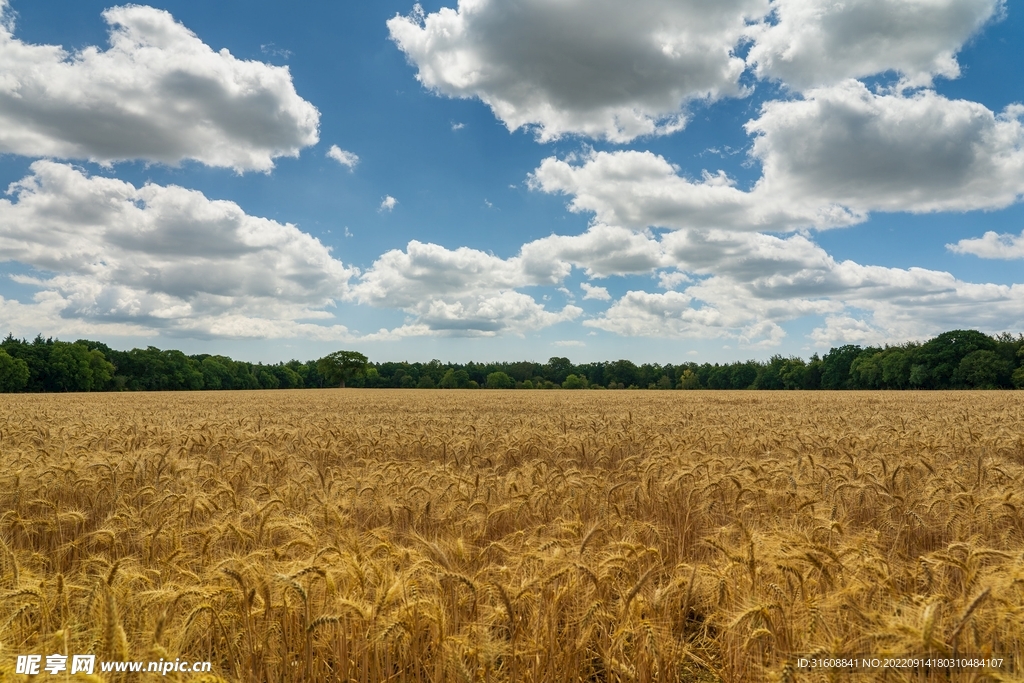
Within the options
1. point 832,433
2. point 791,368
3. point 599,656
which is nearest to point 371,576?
point 599,656

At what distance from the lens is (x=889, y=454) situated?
25.5 ft

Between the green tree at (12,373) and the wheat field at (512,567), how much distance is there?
10031 cm

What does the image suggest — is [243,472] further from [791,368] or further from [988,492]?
[791,368]

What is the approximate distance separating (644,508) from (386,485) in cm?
275

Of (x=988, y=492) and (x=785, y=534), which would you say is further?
(x=988, y=492)

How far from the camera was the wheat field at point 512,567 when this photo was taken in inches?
114

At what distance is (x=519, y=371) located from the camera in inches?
6171

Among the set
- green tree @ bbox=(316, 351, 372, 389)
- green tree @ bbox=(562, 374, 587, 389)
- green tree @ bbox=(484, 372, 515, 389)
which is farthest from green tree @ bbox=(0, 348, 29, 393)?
green tree @ bbox=(562, 374, 587, 389)

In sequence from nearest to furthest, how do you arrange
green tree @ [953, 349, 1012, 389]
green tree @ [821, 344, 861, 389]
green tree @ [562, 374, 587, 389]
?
green tree @ [953, 349, 1012, 389], green tree @ [821, 344, 861, 389], green tree @ [562, 374, 587, 389]

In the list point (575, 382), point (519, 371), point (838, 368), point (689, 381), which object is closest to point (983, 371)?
point (838, 368)

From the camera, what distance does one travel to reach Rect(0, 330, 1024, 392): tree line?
288 ft

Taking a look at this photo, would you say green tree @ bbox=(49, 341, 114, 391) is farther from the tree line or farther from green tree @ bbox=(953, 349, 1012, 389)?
green tree @ bbox=(953, 349, 1012, 389)

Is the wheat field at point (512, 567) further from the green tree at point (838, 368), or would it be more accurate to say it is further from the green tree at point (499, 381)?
the green tree at point (499, 381)

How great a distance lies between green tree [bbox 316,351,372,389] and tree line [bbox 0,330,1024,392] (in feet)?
0.70
